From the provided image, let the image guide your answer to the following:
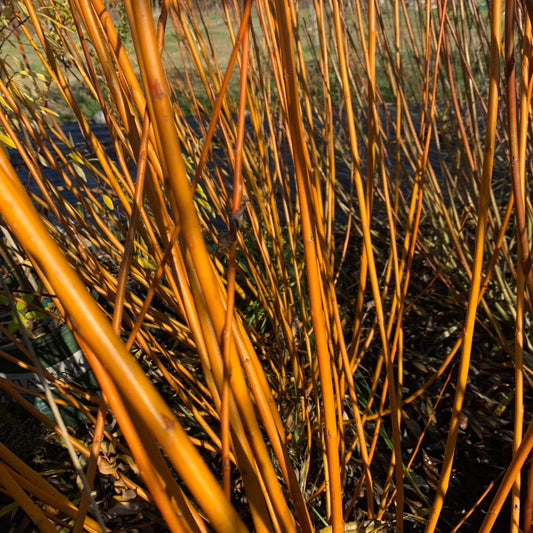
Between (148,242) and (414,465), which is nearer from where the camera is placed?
(148,242)

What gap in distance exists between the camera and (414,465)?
38.4 inches

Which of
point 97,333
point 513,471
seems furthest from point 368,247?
point 97,333

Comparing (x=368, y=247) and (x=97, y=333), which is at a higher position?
(x=97, y=333)

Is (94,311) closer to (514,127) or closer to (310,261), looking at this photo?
(310,261)

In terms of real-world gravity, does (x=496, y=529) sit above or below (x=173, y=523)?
below

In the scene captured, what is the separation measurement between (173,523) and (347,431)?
73 cm

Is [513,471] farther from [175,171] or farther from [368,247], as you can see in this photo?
[175,171]

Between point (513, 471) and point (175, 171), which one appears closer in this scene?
point (175, 171)

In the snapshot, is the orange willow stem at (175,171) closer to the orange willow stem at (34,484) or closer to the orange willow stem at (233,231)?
the orange willow stem at (233,231)

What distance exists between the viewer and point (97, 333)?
0.23 meters

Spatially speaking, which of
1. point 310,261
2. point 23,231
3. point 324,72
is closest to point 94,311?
point 23,231

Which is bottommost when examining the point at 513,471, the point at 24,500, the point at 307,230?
the point at 513,471

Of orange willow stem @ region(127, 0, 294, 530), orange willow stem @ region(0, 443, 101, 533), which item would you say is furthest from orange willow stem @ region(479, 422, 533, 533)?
orange willow stem @ region(0, 443, 101, 533)

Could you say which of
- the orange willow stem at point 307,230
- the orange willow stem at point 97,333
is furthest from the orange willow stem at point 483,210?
the orange willow stem at point 97,333
